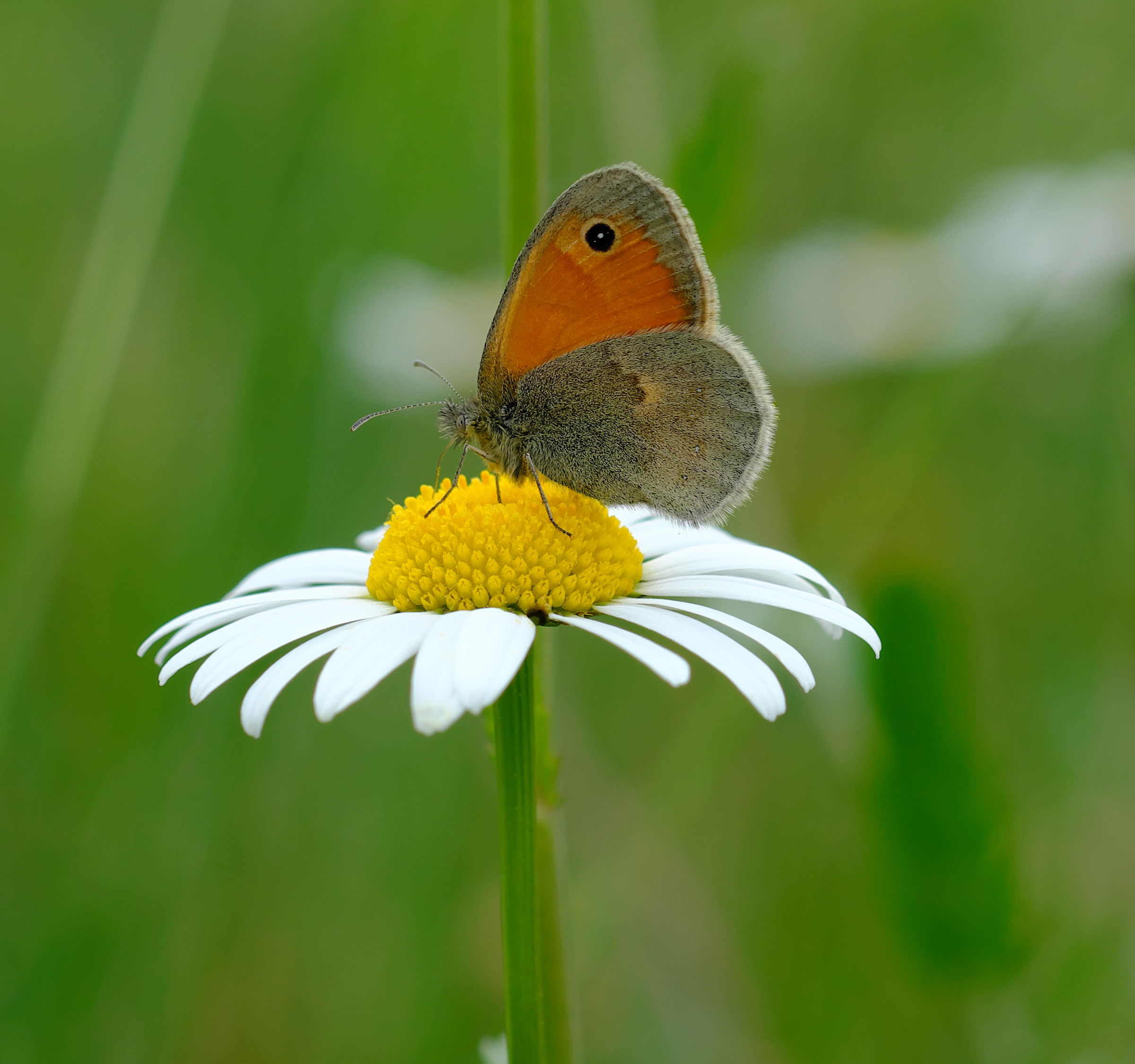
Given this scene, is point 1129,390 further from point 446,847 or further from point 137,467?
point 137,467

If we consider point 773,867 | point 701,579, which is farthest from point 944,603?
point 773,867

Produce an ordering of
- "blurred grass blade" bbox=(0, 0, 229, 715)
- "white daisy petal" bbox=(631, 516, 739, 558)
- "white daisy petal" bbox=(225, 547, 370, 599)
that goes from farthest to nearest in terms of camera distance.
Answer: "blurred grass blade" bbox=(0, 0, 229, 715)
"white daisy petal" bbox=(631, 516, 739, 558)
"white daisy petal" bbox=(225, 547, 370, 599)

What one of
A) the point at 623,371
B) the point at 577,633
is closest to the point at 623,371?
the point at 623,371

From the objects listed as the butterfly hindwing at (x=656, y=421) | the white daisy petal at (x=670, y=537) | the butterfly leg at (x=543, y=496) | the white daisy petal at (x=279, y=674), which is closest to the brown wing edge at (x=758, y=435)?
the butterfly hindwing at (x=656, y=421)

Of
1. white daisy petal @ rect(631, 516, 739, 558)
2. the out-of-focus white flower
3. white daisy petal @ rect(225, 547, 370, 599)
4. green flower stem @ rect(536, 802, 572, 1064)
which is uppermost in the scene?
the out-of-focus white flower

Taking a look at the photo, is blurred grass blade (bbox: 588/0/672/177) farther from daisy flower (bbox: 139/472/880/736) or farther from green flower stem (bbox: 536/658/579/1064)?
green flower stem (bbox: 536/658/579/1064)

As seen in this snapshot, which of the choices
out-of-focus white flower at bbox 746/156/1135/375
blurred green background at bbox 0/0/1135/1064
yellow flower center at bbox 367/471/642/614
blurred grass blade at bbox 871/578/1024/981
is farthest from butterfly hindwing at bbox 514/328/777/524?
out-of-focus white flower at bbox 746/156/1135/375

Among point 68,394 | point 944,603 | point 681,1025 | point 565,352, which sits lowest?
point 681,1025
